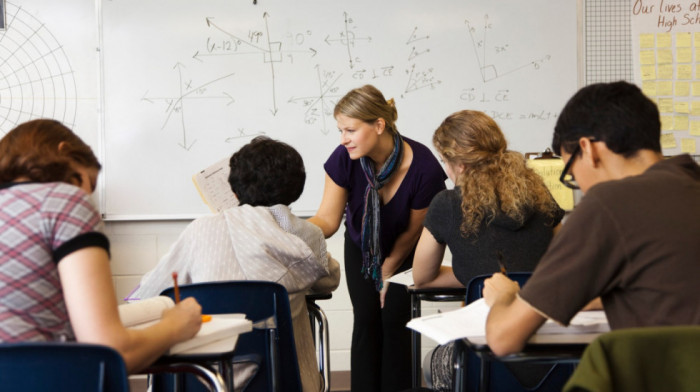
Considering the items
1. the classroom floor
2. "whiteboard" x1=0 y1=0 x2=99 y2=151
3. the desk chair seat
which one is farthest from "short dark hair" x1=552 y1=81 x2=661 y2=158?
"whiteboard" x1=0 y1=0 x2=99 y2=151

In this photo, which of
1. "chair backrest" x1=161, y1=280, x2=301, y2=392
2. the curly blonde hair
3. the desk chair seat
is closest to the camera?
the desk chair seat

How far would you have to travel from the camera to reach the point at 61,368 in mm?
1040

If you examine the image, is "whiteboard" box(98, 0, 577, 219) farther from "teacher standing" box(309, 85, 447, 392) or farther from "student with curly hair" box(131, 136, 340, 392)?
"student with curly hair" box(131, 136, 340, 392)

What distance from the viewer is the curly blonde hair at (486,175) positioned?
6.76 feet

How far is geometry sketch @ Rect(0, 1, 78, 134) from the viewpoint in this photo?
3.46 m

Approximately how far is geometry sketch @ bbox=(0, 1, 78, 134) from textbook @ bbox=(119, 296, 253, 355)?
2345mm

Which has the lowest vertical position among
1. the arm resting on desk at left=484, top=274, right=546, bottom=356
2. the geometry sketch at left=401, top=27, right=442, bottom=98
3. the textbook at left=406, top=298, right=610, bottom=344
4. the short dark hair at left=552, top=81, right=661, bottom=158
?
the textbook at left=406, top=298, right=610, bottom=344

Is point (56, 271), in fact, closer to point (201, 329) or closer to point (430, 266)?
point (201, 329)

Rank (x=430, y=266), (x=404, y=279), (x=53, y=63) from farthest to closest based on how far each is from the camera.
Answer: (x=53, y=63) < (x=404, y=279) < (x=430, y=266)

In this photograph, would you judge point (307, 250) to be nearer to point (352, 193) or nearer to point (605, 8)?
point (352, 193)

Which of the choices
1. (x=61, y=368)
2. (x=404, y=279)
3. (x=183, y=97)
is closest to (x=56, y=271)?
(x=61, y=368)

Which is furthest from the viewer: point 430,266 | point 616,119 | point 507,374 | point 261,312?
point 430,266

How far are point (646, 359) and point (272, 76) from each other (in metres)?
2.83

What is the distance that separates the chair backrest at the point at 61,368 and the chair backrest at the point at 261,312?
685 mm
